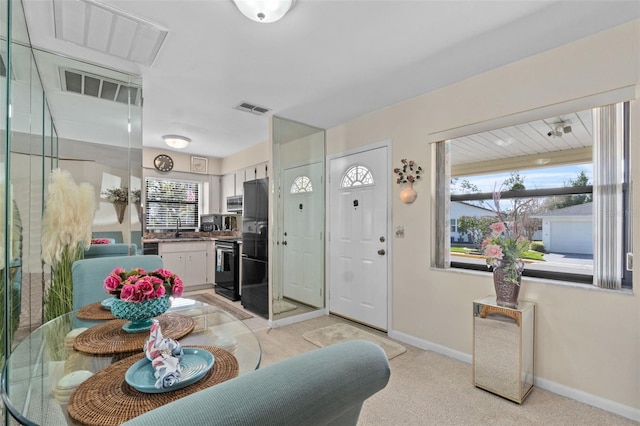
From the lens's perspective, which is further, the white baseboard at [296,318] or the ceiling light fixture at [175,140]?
the ceiling light fixture at [175,140]

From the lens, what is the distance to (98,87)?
8.88ft

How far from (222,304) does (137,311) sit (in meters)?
3.40

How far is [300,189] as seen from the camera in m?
4.20

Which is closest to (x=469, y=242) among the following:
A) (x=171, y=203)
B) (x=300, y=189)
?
(x=300, y=189)

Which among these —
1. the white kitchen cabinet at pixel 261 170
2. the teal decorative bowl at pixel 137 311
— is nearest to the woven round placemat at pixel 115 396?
the teal decorative bowl at pixel 137 311

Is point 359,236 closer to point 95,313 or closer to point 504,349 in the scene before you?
point 504,349

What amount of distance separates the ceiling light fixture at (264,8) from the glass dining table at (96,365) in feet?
5.75

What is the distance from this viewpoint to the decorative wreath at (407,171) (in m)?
3.16

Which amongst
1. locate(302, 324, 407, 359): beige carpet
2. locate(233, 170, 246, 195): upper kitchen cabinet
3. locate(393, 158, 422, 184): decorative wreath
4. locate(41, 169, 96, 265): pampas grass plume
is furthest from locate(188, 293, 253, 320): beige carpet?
locate(393, 158, 422, 184): decorative wreath

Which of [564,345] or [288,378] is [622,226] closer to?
[564,345]

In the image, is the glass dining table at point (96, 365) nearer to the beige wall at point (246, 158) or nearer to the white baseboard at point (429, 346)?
the white baseboard at point (429, 346)

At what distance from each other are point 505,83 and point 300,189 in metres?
2.55

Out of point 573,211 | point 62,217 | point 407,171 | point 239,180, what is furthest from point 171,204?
point 573,211

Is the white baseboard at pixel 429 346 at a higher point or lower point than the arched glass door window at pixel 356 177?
lower
